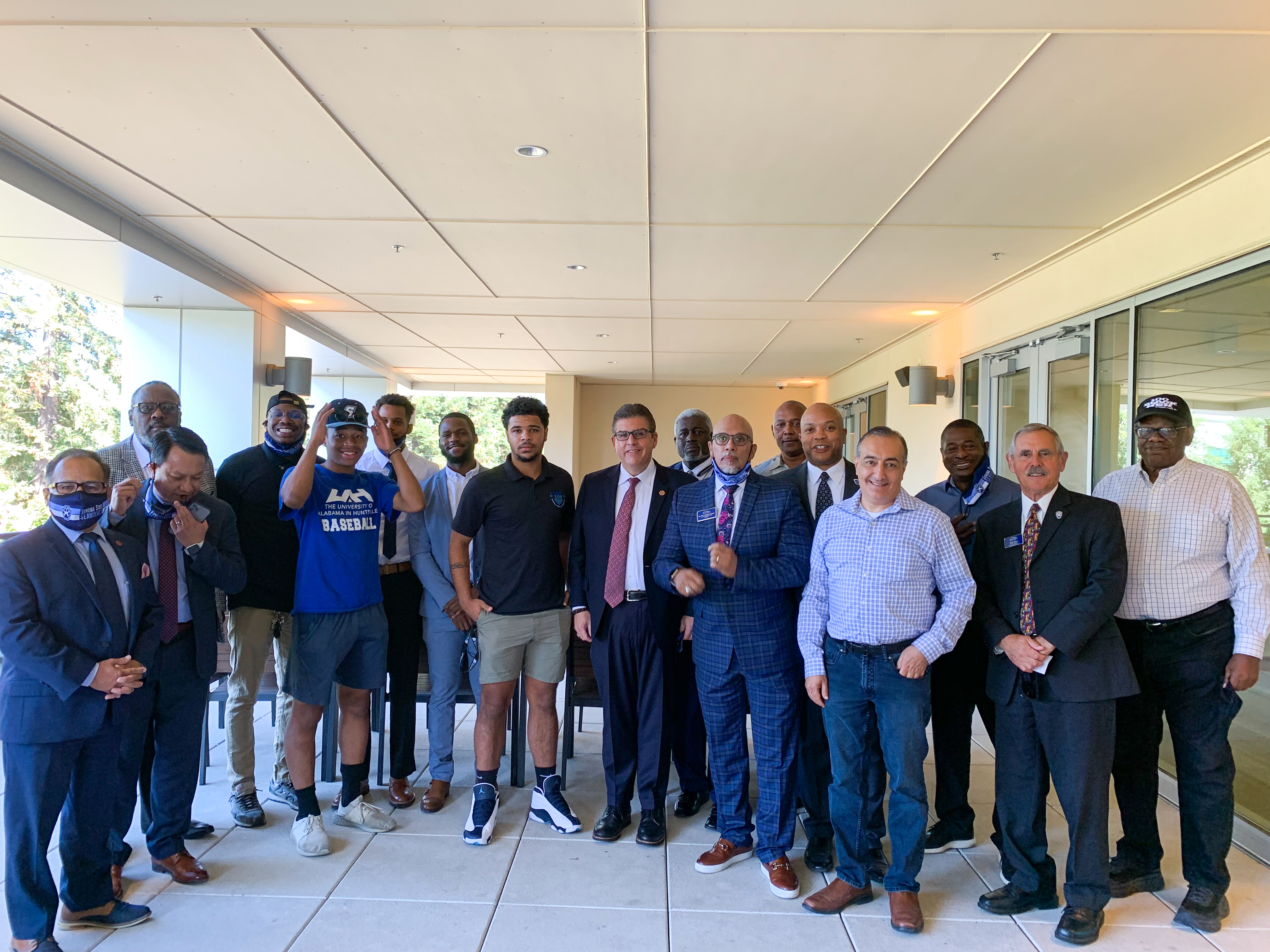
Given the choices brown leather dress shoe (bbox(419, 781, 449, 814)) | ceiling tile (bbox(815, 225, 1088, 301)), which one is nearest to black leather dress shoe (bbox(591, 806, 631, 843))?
A: brown leather dress shoe (bbox(419, 781, 449, 814))

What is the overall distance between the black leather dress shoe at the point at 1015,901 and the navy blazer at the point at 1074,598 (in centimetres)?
70

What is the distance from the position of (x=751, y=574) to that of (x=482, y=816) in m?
1.51

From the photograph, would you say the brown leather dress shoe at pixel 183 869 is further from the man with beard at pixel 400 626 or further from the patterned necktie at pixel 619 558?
the patterned necktie at pixel 619 558

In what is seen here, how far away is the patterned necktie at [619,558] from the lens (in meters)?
3.29

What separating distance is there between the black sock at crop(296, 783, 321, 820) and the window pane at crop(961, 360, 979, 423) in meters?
5.74

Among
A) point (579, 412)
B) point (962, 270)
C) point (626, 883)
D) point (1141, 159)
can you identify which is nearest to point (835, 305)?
point (962, 270)

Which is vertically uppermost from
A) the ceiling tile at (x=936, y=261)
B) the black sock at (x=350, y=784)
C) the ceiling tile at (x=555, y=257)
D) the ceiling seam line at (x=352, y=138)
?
the ceiling seam line at (x=352, y=138)

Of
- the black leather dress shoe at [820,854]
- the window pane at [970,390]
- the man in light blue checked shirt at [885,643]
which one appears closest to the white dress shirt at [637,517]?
the man in light blue checked shirt at [885,643]

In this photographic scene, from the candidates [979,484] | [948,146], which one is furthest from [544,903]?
[948,146]

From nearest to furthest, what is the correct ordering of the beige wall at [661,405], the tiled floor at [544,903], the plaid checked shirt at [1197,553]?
the tiled floor at [544,903], the plaid checked shirt at [1197,553], the beige wall at [661,405]

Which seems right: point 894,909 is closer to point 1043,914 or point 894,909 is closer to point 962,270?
point 1043,914

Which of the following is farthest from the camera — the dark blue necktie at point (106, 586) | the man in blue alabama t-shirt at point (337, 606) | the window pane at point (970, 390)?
the window pane at point (970, 390)

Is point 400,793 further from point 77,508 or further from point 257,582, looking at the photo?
point 77,508

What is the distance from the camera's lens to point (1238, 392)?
380 cm
